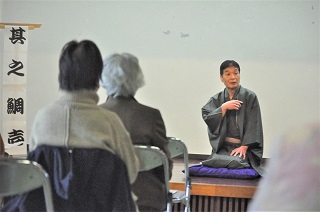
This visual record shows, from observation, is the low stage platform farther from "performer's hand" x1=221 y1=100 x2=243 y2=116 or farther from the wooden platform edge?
"performer's hand" x1=221 y1=100 x2=243 y2=116

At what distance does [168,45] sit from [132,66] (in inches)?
134

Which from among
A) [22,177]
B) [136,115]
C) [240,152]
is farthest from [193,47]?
[22,177]

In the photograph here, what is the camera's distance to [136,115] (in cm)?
239

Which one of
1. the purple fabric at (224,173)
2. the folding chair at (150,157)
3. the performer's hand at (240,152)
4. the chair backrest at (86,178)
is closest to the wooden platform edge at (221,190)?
the purple fabric at (224,173)

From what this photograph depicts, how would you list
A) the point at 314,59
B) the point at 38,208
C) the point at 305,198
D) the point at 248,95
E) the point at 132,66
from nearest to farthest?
1. the point at 305,198
2. the point at 38,208
3. the point at 132,66
4. the point at 248,95
5. the point at 314,59

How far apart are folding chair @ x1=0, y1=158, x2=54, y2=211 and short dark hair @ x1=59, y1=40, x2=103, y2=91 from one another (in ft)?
1.07

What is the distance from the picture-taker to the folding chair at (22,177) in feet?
6.12

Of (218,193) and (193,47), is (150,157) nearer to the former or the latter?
A: (218,193)

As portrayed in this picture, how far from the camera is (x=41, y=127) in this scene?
205cm

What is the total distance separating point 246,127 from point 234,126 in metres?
0.08

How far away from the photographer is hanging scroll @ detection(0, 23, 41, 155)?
496cm

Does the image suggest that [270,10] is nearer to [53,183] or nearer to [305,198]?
[53,183]

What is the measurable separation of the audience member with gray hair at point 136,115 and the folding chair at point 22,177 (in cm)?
56

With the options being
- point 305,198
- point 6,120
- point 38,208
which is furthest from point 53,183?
point 6,120
